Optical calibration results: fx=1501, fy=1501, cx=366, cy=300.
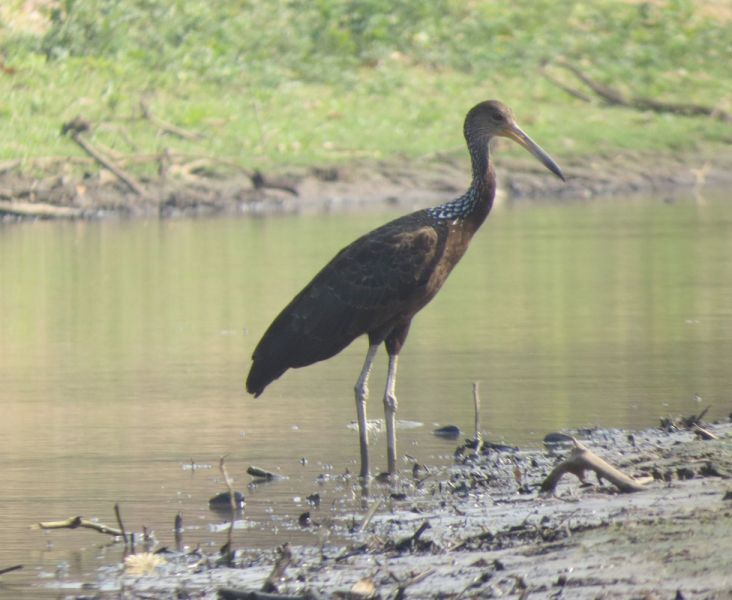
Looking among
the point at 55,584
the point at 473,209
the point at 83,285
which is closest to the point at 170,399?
the point at 473,209

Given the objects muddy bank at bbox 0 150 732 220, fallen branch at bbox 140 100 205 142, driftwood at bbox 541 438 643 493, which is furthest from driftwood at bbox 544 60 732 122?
driftwood at bbox 541 438 643 493

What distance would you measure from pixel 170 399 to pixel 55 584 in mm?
3468

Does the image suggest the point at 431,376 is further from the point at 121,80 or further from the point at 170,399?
the point at 121,80

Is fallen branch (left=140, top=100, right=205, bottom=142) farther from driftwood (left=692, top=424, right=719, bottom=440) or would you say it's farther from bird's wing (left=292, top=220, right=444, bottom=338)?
driftwood (left=692, top=424, right=719, bottom=440)

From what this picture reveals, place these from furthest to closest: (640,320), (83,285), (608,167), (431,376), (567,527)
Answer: (608,167), (83,285), (640,320), (431,376), (567,527)

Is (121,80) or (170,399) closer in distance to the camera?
(170,399)

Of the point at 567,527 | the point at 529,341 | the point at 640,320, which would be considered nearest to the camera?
the point at 567,527

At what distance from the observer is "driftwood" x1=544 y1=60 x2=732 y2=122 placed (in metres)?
27.6

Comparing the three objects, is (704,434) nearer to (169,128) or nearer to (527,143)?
(527,143)

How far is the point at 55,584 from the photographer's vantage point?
505cm

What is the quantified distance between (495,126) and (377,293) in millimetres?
1297

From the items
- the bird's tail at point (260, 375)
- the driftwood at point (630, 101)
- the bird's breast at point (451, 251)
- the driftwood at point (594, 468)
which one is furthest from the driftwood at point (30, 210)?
the driftwood at point (594, 468)

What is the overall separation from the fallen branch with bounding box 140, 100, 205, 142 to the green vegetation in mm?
213

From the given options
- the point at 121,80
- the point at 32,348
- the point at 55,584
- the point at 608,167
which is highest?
the point at 121,80
